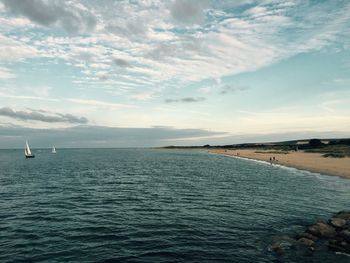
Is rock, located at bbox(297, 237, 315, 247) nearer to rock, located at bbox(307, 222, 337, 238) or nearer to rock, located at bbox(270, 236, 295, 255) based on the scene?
rock, located at bbox(270, 236, 295, 255)

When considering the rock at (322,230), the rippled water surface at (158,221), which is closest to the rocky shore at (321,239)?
the rock at (322,230)

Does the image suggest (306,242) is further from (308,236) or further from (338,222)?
(338,222)

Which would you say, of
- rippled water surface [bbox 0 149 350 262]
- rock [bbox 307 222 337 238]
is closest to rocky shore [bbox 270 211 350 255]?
rock [bbox 307 222 337 238]

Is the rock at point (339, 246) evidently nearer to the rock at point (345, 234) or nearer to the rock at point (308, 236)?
the rock at point (345, 234)

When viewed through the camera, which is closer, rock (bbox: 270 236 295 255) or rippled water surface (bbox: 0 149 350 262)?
rippled water surface (bbox: 0 149 350 262)

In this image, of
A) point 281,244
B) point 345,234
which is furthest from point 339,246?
point 281,244

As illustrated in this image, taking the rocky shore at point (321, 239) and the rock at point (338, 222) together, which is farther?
the rock at point (338, 222)

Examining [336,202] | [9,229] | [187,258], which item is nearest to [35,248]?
[9,229]
